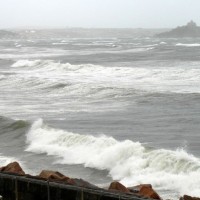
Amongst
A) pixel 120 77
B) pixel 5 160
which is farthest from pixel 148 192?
pixel 120 77

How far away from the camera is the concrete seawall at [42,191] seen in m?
12.8

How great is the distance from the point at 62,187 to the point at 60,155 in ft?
37.6

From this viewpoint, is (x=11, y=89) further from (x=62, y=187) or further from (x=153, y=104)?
(x=62, y=187)

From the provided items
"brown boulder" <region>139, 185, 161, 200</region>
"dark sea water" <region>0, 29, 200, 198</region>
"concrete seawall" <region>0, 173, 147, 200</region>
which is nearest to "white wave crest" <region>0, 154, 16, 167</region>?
"dark sea water" <region>0, 29, 200, 198</region>

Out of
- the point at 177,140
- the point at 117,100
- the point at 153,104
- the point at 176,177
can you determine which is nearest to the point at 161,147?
the point at 177,140

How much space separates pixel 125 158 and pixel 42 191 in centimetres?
982

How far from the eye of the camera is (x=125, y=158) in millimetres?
23297

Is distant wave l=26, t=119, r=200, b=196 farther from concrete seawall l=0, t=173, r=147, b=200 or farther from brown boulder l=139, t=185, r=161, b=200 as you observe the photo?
concrete seawall l=0, t=173, r=147, b=200

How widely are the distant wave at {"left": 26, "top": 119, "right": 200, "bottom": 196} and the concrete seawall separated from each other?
6.27m

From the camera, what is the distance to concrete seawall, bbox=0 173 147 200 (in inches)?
502

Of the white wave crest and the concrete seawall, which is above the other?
the concrete seawall

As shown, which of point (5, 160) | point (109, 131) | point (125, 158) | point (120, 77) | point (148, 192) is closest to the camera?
point (148, 192)

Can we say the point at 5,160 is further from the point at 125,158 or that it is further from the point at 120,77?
the point at 120,77

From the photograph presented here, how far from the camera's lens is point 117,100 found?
39.5 metres
